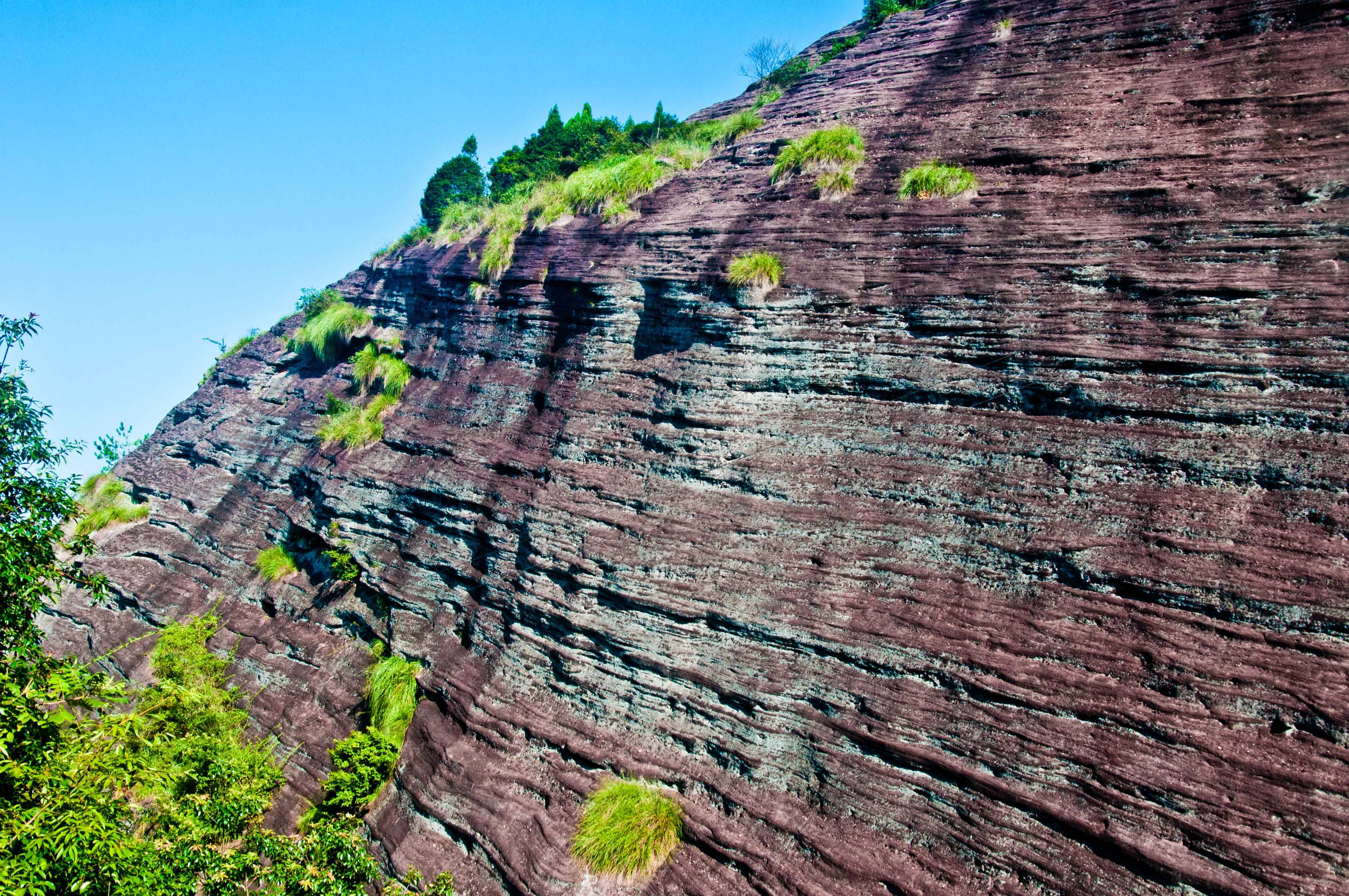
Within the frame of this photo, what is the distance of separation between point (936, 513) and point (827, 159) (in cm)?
632

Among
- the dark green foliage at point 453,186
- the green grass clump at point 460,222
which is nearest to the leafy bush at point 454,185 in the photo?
the dark green foliage at point 453,186

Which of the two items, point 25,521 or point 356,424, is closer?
point 25,521

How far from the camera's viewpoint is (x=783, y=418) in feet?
28.0

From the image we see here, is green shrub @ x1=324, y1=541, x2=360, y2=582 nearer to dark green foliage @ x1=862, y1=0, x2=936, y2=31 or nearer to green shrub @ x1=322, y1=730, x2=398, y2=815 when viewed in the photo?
green shrub @ x1=322, y1=730, x2=398, y2=815

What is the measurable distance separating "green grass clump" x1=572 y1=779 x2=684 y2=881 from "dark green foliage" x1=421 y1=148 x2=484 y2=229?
22.0 metres

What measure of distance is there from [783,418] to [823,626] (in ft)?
9.02

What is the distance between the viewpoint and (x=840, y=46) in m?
16.7

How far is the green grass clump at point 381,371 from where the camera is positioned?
1519 cm

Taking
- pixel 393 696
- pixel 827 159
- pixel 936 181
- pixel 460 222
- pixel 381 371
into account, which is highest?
pixel 460 222

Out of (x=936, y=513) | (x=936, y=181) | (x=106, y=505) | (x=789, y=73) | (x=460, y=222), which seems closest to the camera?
(x=936, y=513)

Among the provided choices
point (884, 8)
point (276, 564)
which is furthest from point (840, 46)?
point (276, 564)

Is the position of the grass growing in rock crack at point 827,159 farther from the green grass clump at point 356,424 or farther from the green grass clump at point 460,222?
the green grass clump at point 356,424

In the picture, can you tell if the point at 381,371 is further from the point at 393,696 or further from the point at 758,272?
the point at 758,272

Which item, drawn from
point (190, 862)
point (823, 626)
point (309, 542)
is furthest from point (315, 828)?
point (309, 542)
